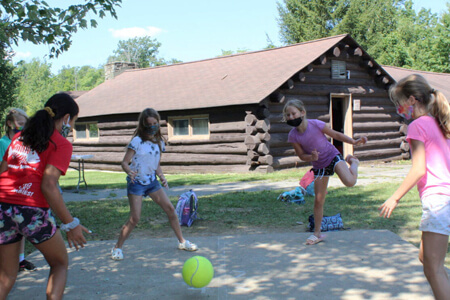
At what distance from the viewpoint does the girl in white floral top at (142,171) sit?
549cm

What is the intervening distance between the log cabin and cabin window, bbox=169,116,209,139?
1.5 inches

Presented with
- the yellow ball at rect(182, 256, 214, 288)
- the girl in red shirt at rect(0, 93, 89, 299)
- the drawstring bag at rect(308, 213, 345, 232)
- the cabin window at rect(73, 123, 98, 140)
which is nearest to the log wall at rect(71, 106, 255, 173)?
the cabin window at rect(73, 123, 98, 140)

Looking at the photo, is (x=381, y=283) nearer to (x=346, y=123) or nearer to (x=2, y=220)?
(x=2, y=220)

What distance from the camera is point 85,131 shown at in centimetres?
2184

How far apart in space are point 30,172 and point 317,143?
3.67m

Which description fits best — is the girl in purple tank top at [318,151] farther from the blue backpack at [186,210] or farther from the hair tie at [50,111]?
the hair tie at [50,111]

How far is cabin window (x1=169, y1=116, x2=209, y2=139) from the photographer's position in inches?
661

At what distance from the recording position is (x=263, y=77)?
16234mm

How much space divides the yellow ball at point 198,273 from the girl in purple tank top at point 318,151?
1938mm

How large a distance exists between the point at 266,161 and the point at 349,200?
5769 mm

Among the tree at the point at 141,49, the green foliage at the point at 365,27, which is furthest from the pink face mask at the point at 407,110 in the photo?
the tree at the point at 141,49

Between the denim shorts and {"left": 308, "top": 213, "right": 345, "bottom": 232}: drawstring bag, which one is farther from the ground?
the denim shorts

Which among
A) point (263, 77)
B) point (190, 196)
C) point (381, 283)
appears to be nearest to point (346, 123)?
point (263, 77)

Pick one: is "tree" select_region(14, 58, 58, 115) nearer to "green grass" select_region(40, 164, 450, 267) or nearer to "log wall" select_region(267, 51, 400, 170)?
"log wall" select_region(267, 51, 400, 170)
